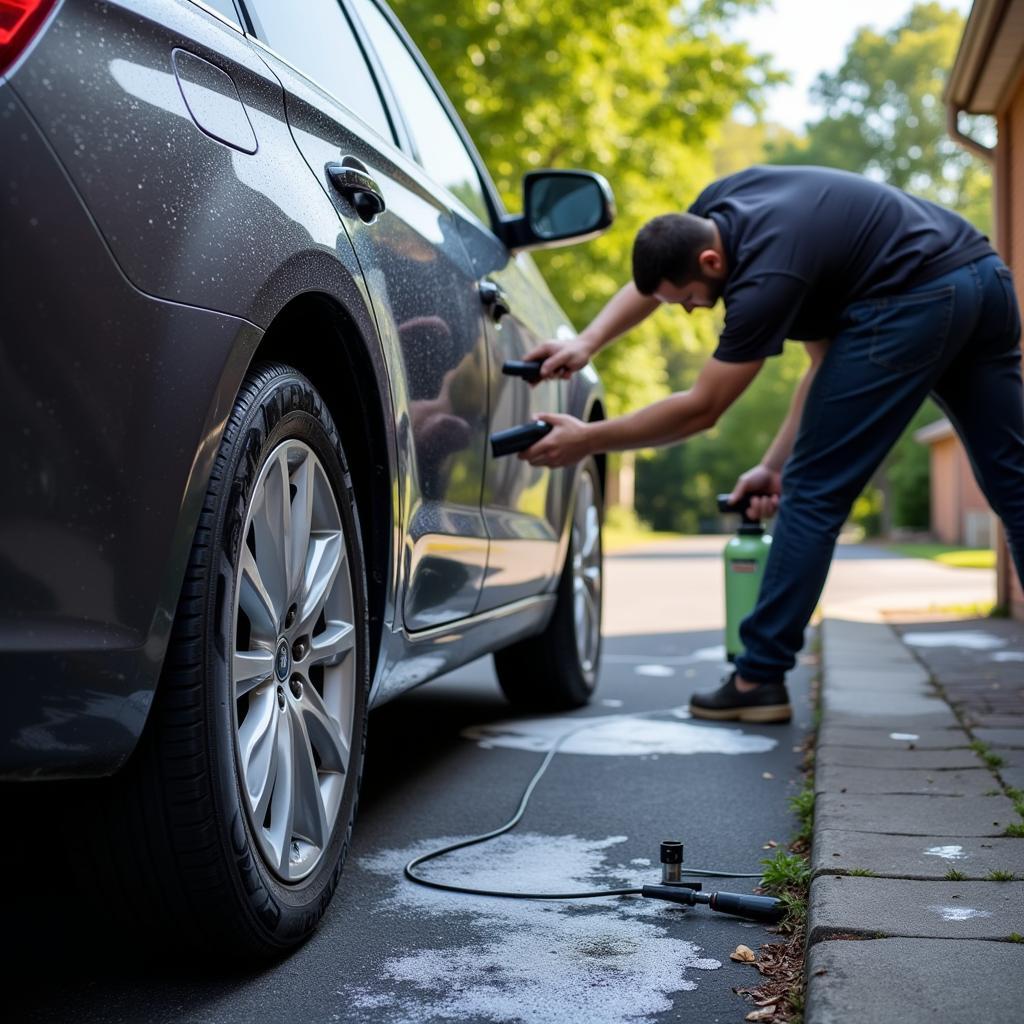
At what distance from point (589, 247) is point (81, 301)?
18.7m

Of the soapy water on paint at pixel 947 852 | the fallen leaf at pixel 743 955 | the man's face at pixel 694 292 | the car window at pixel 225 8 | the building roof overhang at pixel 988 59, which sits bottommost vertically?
the fallen leaf at pixel 743 955

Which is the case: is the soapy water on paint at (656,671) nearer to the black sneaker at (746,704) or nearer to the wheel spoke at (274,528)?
the black sneaker at (746,704)

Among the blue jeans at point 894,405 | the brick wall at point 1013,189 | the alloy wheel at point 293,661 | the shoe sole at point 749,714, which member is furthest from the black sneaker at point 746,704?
the brick wall at point 1013,189

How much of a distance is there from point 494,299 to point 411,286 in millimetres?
789

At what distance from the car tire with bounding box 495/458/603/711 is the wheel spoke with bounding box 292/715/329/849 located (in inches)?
90.7

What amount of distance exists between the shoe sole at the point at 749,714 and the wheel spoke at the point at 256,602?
8.87 feet

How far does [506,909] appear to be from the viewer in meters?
2.44

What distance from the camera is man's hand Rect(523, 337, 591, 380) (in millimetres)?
3826

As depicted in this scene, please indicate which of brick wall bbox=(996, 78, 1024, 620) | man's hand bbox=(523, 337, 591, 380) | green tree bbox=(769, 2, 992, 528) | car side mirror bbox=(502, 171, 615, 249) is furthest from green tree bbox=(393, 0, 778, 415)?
green tree bbox=(769, 2, 992, 528)

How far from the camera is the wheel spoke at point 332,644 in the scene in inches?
87.5

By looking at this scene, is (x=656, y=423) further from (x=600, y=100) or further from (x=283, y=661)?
(x=600, y=100)

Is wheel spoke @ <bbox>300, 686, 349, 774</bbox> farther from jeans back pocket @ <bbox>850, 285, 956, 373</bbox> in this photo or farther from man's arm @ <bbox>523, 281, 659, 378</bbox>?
jeans back pocket @ <bbox>850, 285, 956, 373</bbox>

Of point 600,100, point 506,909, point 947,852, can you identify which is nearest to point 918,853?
point 947,852

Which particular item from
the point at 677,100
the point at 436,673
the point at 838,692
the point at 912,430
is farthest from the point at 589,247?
the point at 912,430
